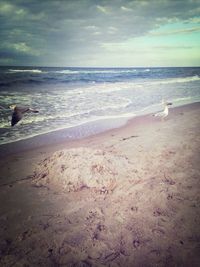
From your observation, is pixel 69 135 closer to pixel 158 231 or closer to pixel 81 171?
pixel 81 171

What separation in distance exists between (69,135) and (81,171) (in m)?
3.49

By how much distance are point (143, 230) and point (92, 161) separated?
1568 mm

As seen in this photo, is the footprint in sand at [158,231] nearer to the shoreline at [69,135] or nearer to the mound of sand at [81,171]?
the mound of sand at [81,171]

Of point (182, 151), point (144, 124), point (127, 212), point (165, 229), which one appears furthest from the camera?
point (144, 124)

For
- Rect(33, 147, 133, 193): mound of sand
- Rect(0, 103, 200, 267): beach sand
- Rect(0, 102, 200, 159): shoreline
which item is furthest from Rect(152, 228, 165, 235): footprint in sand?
Rect(0, 102, 200, 159): shoreline

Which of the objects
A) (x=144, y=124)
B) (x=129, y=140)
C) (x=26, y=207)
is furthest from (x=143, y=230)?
(x=144, y=124)

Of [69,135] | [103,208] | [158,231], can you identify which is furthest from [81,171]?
[69,135]

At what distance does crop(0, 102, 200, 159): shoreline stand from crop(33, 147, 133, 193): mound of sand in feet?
6.59

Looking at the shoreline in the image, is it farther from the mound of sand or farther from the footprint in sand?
the footprint in sand

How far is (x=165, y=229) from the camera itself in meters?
3.12

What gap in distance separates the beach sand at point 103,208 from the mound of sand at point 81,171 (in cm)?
2

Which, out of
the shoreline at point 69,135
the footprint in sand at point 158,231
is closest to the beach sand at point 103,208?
the footprint in sand at point 158,231

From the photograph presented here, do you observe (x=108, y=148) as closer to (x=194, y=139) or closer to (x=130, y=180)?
(x=130, y=180)

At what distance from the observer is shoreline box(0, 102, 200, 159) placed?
21.0 feet
